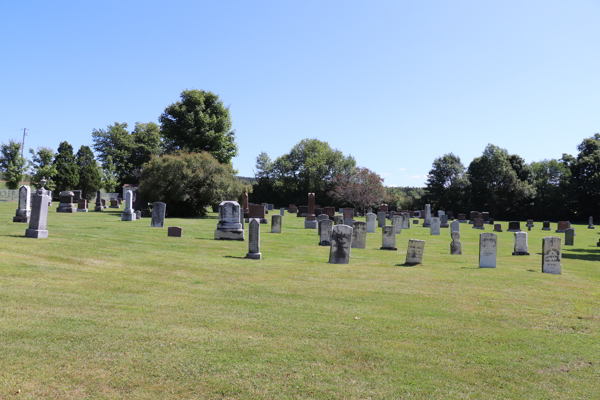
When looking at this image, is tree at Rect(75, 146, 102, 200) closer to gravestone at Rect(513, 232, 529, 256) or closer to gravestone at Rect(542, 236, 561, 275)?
gravestone at Rect(513, 232, 529, 256)

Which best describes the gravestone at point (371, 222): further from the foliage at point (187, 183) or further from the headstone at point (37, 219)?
the headstone at point (37, 219)

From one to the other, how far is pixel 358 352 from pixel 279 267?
7201mm

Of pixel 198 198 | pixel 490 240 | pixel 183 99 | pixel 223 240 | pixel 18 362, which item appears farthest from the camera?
pixel 183 99

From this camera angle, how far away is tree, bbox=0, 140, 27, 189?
57531 mm

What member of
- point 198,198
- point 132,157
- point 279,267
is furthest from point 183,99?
point 279,267

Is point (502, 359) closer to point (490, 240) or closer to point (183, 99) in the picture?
point (490, 240)

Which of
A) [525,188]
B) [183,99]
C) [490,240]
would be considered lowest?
[490,240]

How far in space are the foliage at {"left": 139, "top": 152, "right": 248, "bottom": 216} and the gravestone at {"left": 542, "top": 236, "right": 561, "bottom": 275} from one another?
26.5 m

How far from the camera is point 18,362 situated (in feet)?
17.6

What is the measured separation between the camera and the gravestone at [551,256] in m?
14.3

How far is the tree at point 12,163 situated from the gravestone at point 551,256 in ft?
195

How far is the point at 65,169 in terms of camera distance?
61.8 metres

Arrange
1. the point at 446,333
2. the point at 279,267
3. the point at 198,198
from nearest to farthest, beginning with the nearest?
the point at 446,333 < the point at 279,267 < the point at 198,198

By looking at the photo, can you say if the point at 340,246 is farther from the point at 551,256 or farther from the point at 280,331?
the point at 280,331
